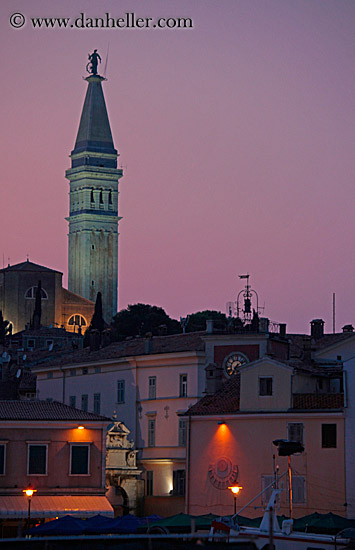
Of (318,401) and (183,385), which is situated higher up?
(183,385)

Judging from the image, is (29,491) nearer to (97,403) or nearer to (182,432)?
(182,432)

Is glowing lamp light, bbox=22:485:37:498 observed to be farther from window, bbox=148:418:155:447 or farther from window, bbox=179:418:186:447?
window, bbox=148:418:155:447

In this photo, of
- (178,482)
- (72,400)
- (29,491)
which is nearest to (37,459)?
(29,491)

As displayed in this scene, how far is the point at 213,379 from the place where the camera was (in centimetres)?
7094

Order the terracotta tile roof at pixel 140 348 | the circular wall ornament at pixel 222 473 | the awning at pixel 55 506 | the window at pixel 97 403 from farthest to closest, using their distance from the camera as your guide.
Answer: the window at pixel 97 403
the terracotta tile roof at pixel 140 348
the circular wall ornament at pixel 222 473
the awning at pixel 55 506

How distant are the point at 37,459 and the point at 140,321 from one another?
4397 inches

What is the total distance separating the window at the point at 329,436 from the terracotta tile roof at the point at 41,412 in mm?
9380

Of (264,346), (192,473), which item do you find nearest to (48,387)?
(264,346)

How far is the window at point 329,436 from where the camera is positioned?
60125 mm

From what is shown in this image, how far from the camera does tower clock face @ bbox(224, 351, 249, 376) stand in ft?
252

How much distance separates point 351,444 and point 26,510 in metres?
13.7

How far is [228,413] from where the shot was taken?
63844 mm

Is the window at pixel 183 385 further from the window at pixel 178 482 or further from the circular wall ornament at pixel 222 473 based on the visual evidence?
the circular wall ornament at pixel 222 473

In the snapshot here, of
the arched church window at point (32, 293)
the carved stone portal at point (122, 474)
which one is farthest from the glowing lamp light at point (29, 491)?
the arched church window at point (32, 293)
